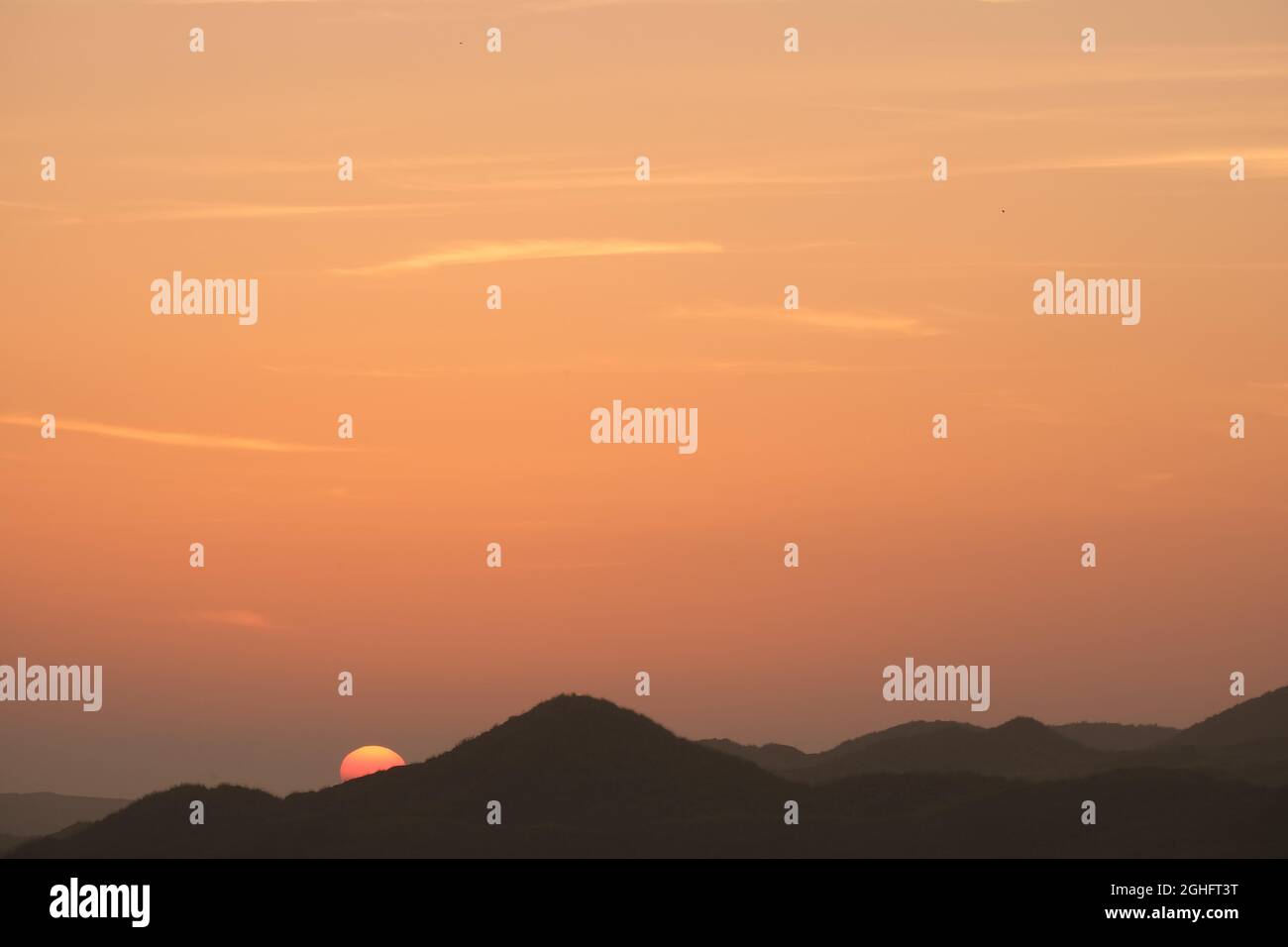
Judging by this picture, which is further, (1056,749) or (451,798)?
(1056,749)

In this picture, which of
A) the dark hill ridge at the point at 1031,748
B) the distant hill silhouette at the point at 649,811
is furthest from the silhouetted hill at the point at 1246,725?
the distant hill silhouette at the point at 649,811

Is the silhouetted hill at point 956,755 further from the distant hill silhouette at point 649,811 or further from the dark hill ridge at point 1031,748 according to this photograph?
the distant hill silhouette at point 649,811

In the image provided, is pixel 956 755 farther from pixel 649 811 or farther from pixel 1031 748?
pixel 649 811

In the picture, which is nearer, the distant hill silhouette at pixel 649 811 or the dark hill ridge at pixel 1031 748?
the distant hill silhouette at pixel 649 811

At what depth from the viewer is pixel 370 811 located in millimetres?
111250

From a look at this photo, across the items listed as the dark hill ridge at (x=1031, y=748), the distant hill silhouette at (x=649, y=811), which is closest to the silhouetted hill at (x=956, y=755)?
the dark hill ridge at (x=1031, y=748)

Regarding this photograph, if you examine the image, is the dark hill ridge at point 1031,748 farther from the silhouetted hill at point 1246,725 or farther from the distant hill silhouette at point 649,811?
the distant hill silhouette at point 649,811

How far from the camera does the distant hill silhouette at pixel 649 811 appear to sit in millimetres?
101312

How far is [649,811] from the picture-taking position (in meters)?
109

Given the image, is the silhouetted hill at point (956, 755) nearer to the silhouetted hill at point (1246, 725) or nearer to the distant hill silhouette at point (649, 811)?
the silhouetted hill at point (1246, 725)
